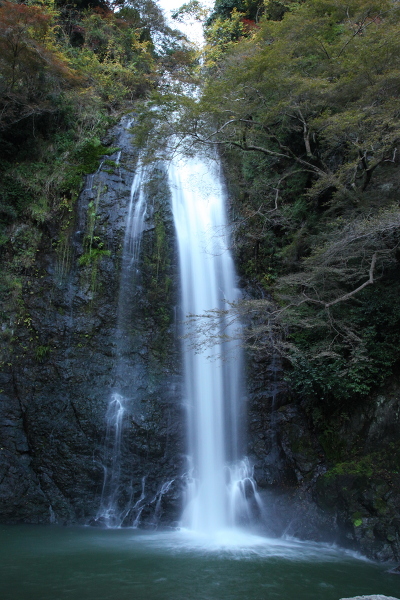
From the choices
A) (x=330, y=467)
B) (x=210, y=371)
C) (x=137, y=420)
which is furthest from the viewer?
(x=210, y=371)

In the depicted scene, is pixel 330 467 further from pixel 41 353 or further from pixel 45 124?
pixel 45 124

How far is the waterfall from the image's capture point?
27.9ft

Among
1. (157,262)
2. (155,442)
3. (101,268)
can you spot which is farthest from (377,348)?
(101,268)

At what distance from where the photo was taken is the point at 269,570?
19.5ft

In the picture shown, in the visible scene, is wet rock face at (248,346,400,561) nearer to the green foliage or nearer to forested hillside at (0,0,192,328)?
the green foliage

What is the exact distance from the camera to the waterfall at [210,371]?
8509 mm

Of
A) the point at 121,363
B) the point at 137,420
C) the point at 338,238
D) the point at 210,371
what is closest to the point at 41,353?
the point at 121,363

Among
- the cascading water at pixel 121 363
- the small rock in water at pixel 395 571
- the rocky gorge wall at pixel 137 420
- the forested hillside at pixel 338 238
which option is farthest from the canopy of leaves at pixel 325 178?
the small rock in water at pixel 395 571

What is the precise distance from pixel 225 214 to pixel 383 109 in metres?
5.52

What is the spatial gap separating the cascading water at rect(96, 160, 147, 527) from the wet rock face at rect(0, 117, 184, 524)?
131mm

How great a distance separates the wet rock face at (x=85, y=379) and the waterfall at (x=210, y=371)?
1.27ft

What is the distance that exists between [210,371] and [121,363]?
2.24 metres

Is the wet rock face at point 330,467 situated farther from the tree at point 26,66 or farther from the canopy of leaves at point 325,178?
the tree at point 26,66

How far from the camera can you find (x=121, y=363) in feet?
32.5
